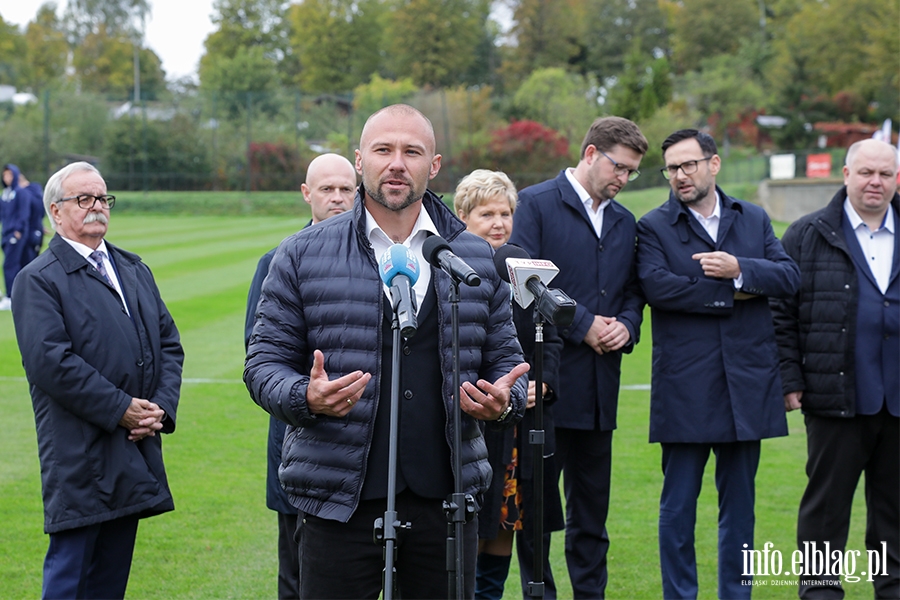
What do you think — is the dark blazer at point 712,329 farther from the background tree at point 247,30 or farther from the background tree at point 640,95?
the background tree at point 247,30

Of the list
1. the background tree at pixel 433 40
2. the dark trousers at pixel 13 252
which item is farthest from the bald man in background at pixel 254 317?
the background tree at pixel 433 40

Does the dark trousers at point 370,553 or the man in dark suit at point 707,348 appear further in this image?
the man in dark suit at point 707,348

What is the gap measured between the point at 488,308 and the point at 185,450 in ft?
18.8

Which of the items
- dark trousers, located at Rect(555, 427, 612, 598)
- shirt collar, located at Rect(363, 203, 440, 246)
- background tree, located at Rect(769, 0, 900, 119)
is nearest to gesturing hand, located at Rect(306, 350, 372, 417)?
shirt collar, located at Rect(363, 203, 440, 246)

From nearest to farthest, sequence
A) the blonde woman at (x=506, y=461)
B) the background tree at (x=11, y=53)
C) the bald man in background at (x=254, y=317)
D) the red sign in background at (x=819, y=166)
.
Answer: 1. the blonde woman at (x=506, y=461)
2. the bald man in background at (x=254, y=317)
3. the red sign in background at (x=819, y=166)
4. the background tree at (x=11, y=53)

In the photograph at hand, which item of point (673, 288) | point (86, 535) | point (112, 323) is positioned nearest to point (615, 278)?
point (673, 288)

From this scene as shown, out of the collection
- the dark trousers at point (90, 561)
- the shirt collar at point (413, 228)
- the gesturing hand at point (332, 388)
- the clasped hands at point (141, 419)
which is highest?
the shirt collar at point (413, 228)

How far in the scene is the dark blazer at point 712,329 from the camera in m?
5.30

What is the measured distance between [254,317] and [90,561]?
1.40 m

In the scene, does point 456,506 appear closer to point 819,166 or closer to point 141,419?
point 141,419

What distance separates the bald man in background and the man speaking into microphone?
136 centimetres

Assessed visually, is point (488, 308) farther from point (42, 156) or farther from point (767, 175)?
point (42, 156)

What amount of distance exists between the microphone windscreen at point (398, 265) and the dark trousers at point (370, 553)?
0.84 m

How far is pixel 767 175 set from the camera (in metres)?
45.6
